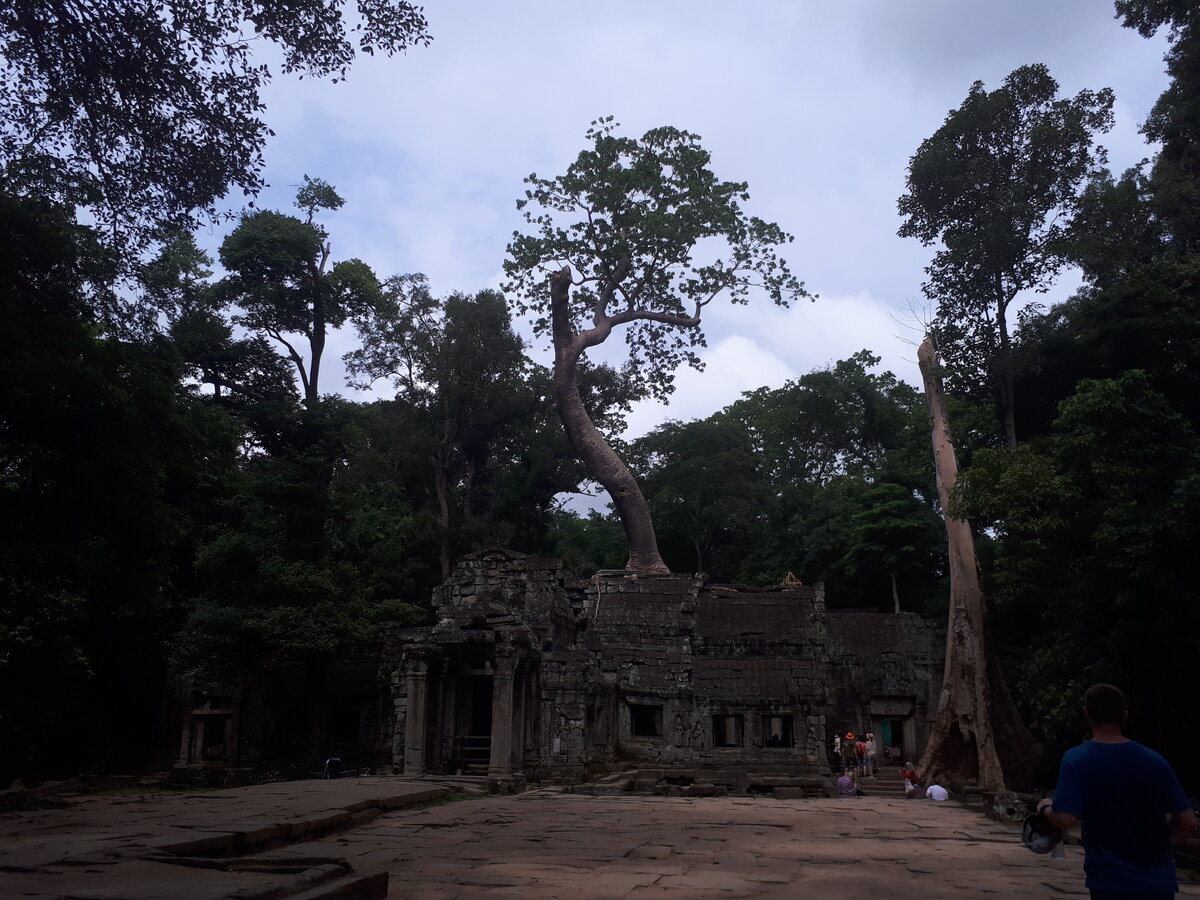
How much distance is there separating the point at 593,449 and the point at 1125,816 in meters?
27.6

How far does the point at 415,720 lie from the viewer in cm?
1839

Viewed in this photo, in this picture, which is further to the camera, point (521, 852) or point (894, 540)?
point (894, 540)

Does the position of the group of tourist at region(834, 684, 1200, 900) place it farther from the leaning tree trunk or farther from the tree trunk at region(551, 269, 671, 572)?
the tree trunk at region(551, 269, 671, 572)

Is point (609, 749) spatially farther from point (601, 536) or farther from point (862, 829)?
point (601, 536)

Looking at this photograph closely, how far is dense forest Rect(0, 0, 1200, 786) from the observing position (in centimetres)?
1102

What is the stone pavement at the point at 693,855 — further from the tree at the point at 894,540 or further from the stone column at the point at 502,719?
the tree at the point at 894,540

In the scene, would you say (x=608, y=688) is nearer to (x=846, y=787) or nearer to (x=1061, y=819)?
(x=846, y=787)

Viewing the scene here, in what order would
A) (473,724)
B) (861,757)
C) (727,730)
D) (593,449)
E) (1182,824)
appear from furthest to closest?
(593,449) → (727,730) → (861,757) → (473,724) → (1182,824)

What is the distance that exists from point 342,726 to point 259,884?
2165 centimetres

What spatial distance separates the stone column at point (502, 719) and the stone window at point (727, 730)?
24.0 feet

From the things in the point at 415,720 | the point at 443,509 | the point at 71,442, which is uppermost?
the point at 443,509

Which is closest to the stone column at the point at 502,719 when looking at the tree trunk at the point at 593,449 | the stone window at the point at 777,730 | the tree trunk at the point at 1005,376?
the stone window at the point at 777,730

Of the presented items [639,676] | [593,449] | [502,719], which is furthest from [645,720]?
[593,449]

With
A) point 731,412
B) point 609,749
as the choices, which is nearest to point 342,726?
point 609,749
